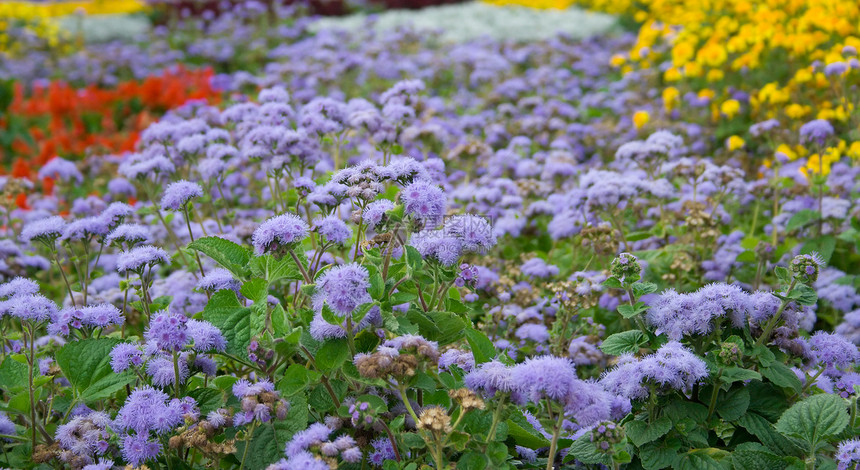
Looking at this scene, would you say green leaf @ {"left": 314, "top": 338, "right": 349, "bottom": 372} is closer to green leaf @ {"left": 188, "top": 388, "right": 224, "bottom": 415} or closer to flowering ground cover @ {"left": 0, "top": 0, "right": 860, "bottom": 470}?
flowering ground cover @ {"left": 0, "top": 0, "right": 860, "bottom": 470}

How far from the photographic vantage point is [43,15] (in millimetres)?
14984

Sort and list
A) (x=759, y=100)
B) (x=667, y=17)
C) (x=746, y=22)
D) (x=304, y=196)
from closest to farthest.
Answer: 1. (x=304, y=196)
2. (x=759, y=100)
3. (x=746, y=22)
4. (x=667, y=17)

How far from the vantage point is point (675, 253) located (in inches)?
153

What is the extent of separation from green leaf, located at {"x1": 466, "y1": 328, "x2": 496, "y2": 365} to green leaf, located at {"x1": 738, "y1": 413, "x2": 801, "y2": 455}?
84 centimetres

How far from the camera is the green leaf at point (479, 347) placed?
233 cm

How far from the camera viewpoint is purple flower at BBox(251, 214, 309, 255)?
2252 mm

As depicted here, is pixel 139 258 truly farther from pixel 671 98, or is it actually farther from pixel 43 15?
pixel 43 15

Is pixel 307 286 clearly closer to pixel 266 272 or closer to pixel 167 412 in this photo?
pixel 266 272

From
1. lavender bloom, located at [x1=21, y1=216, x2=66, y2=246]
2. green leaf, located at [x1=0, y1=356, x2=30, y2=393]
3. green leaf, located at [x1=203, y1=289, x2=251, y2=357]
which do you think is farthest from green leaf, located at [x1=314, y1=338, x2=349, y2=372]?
lavender bloom, located at [x1=21, y1=216, x2=66, y2=246]

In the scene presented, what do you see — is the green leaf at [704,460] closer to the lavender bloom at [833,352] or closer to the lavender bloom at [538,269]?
the lavender bloom at [833,352]

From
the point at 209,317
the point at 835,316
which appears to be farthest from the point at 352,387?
the point at 835,316

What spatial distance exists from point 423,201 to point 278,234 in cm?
45

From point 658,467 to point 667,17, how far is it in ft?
Answer: 29.6

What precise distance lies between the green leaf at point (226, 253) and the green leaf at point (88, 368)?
0.44 m
